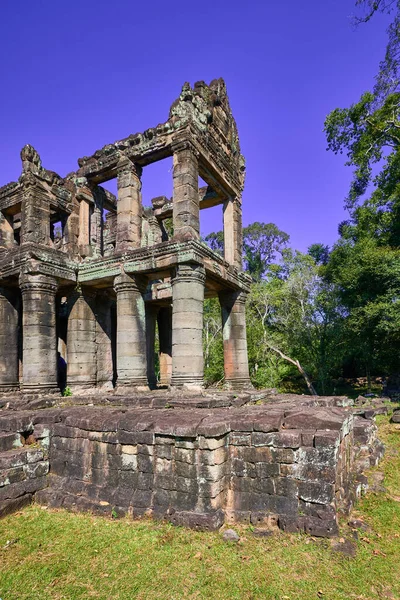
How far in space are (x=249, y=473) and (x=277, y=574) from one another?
1238 mm

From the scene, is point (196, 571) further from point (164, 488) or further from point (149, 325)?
point (149, 325)

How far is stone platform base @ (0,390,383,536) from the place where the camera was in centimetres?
445

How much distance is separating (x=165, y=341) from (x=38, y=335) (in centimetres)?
640

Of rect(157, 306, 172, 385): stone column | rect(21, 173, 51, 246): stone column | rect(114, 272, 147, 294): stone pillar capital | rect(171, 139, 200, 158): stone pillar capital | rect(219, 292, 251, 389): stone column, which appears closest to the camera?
rect(171, 139, 200, 158): stone pillar capital

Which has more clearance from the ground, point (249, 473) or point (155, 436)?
point (155, 436)

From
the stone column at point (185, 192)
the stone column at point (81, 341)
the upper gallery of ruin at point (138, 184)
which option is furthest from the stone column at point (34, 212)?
the stone column at point (185, 192)

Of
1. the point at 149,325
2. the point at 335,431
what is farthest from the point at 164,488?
the point at 149,325

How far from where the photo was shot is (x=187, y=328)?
9523 mm

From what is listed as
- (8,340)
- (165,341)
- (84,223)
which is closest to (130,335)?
(8,340)

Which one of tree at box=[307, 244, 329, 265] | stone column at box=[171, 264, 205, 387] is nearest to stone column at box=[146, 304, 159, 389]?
stone column at box=[171, 264, 205, 387]

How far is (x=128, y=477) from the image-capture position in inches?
204

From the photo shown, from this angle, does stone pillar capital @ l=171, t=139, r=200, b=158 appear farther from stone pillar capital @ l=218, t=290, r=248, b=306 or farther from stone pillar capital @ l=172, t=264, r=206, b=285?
stone pillar capital @ l=218, t=290, r=248, b=306

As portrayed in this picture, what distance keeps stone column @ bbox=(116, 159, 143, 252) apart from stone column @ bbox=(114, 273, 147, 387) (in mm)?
1121

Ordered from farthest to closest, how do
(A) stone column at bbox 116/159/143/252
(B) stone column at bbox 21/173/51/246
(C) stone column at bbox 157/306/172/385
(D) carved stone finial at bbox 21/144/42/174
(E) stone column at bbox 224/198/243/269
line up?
(C) stone column at bbox 157/306/172/385 < (E) stone column at bbox 224/198/243/269 < (D) carved stone finial at bbox 21/144/42/174 < (B) stone column at bbox 21/173/51/246 < (A) stone column at bbox 116/159/143/252
